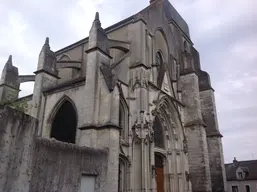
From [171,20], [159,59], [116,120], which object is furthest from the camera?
[171,20]

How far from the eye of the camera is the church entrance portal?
13591 millimetres

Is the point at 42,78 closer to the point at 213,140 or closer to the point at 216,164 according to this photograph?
the point at 213,140

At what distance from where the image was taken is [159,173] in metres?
14.0

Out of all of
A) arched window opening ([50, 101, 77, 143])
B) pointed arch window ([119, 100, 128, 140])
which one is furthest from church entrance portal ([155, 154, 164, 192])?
arched window opening ([50, 101, 77, 143])

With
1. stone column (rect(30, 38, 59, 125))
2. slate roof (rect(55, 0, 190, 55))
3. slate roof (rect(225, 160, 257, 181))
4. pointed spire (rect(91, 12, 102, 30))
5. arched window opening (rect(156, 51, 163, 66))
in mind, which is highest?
slate roof (rect(55, 0, 190, 55))

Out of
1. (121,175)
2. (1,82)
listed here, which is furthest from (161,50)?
(1,82)

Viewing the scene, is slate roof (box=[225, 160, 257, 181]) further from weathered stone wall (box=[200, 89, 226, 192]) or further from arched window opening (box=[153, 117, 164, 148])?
arched window opening (box=[153, 117, 164, 148])

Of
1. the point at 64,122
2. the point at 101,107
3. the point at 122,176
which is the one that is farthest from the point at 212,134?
the point at 64,122

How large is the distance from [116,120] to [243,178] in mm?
27581

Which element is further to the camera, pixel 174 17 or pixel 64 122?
pixel 174 17

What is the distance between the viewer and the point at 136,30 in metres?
14.0

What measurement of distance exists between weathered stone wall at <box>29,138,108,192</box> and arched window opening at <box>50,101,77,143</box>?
13.2 feet

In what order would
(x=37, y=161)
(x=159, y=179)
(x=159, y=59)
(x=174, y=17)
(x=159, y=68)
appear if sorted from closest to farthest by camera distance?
(x=37, y=161) → (x=159, y=179) → (x=159, y=68) → (x=159, y=59) → (x=174, y=17)

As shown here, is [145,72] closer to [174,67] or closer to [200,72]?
[174,67]
